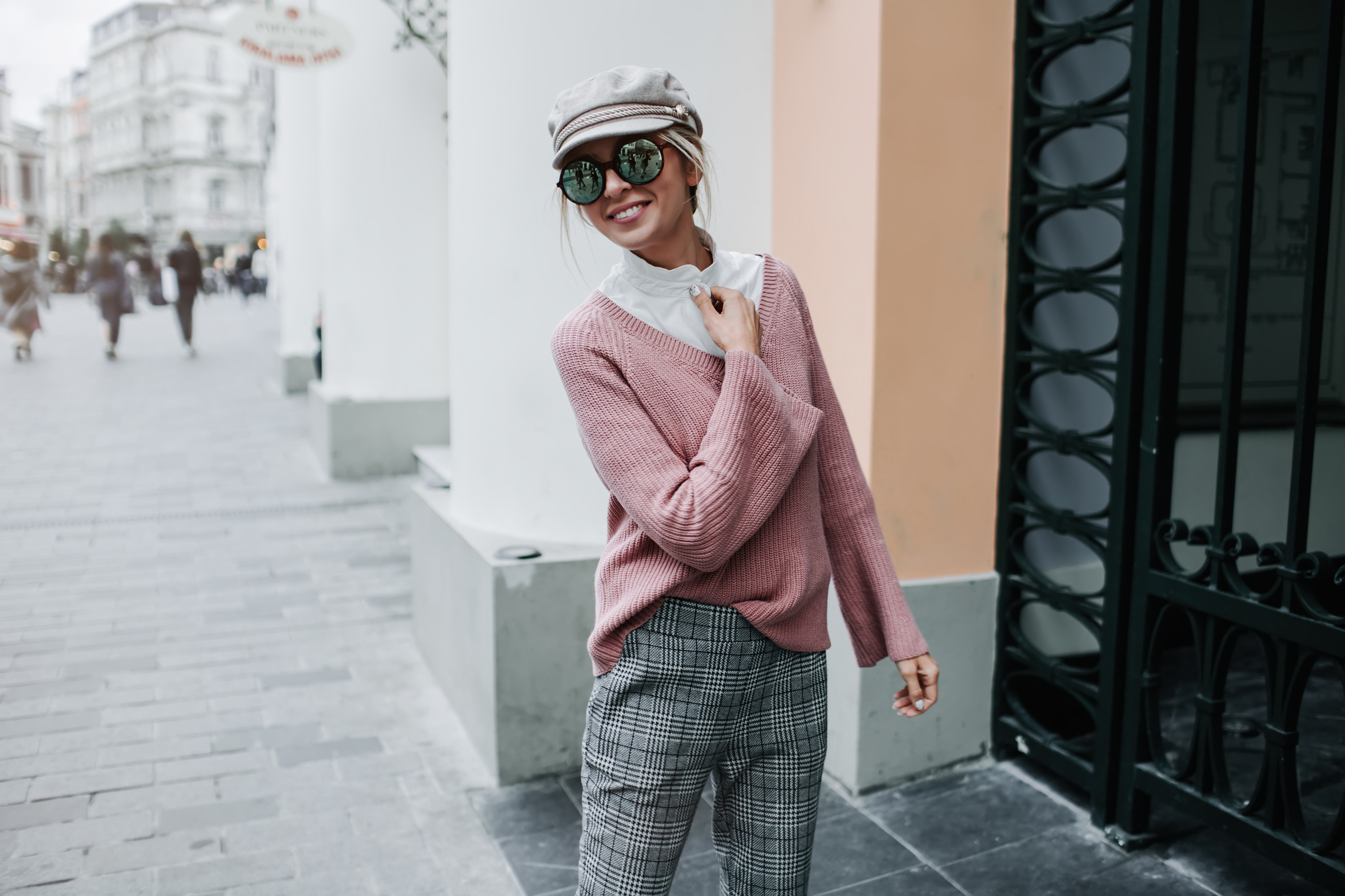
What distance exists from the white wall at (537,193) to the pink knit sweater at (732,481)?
1766mm

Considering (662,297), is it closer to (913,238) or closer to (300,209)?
(913,238)

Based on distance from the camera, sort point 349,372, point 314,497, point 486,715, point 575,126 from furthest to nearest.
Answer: point 349,372, point 314,497, point 486,715, point 575,126

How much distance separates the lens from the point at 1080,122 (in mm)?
3273

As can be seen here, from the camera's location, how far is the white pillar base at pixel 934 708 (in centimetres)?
354

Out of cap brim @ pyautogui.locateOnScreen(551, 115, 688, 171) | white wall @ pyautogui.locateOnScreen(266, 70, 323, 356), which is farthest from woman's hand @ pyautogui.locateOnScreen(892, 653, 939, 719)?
white wall @ pyautogui.locateOnScreen(266, 70, 323, 356)

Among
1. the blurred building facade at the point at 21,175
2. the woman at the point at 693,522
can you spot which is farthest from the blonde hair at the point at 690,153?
the blurred building facade at the point at 21,175

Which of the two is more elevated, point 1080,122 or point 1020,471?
point 1080,122

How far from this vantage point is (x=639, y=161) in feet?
5.59

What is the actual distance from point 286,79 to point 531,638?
36.3 ft

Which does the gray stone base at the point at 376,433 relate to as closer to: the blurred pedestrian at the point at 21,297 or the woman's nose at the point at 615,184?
the woman's nose at the point at 615,184

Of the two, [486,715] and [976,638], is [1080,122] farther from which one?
[486,715]

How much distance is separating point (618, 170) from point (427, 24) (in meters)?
7.04

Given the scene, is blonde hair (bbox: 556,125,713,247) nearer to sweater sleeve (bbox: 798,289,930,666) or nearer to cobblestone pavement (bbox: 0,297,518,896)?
sweater sleeve (bbox: 798,289,930,666)

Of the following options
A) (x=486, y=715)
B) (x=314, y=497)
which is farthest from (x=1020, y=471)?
(x=314, y=497)
